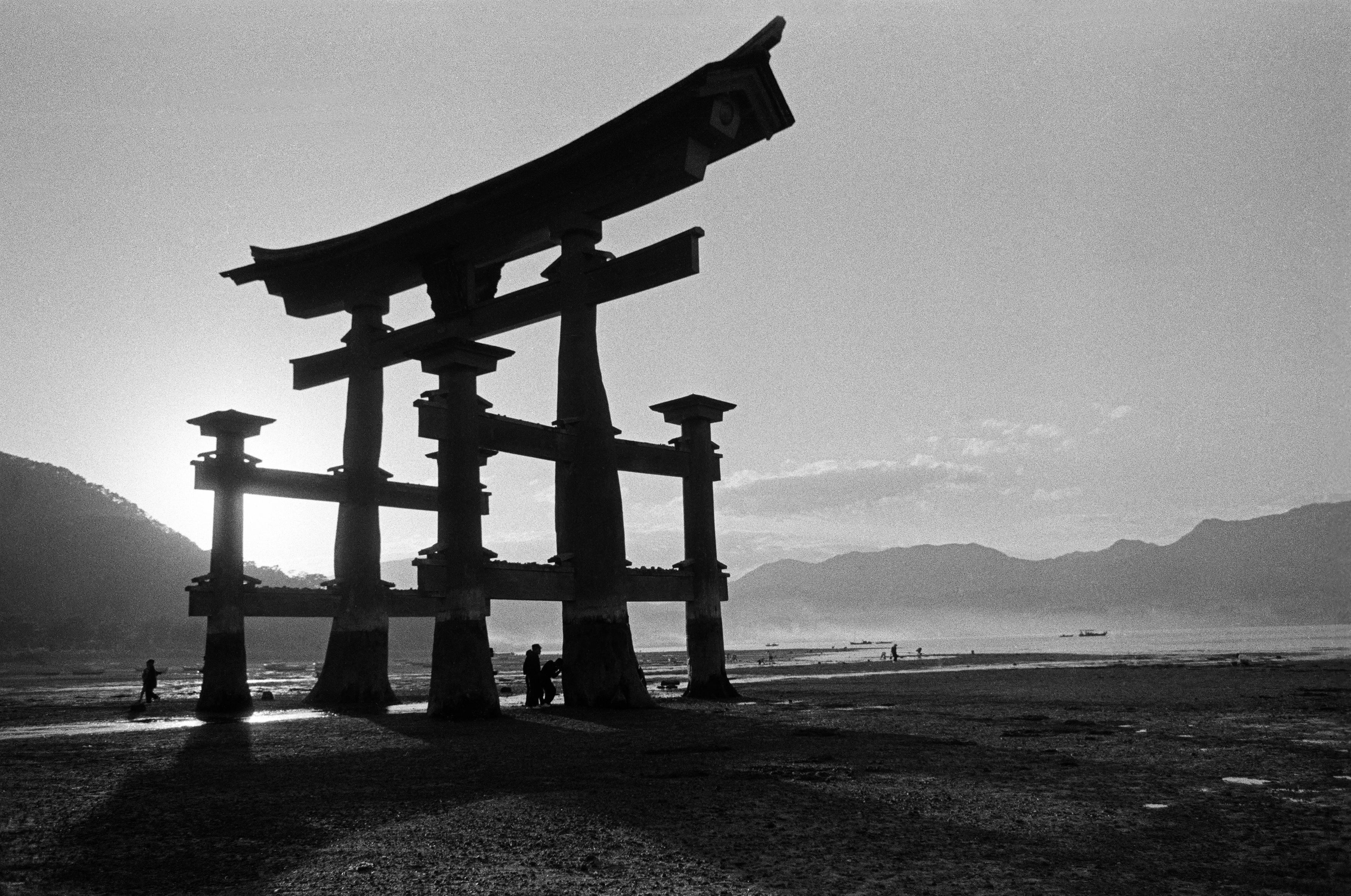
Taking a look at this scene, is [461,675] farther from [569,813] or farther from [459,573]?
[569,813]

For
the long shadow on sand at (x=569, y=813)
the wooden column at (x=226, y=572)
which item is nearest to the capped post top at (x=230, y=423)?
the wooden column at (x=226, y=572)

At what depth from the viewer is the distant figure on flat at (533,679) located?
65.5ft

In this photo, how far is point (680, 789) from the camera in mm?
8680

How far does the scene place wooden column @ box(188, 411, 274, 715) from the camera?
2089cm

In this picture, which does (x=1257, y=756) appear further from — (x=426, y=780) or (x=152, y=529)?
(x=152, y=529)

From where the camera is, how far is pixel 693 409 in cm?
2306

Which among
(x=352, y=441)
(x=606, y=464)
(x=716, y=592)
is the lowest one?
(x=716, y=592)

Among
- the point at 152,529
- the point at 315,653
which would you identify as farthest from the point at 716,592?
the point at 152,529

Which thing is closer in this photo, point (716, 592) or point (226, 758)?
A: point (226, 758)

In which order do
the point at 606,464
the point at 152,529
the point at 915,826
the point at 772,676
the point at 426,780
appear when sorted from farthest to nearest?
the point at 152,529
the point at 772,676
the point at 606,464
the point at 426,780
the point at 915,826

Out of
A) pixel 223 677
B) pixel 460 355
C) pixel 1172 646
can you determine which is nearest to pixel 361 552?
pixel 223 677

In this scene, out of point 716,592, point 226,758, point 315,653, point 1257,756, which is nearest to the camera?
point 1257,756

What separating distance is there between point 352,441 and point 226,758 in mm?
13027

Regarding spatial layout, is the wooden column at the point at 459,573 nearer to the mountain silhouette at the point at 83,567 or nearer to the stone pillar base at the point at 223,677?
the stone pillar base at the point at 223,677
